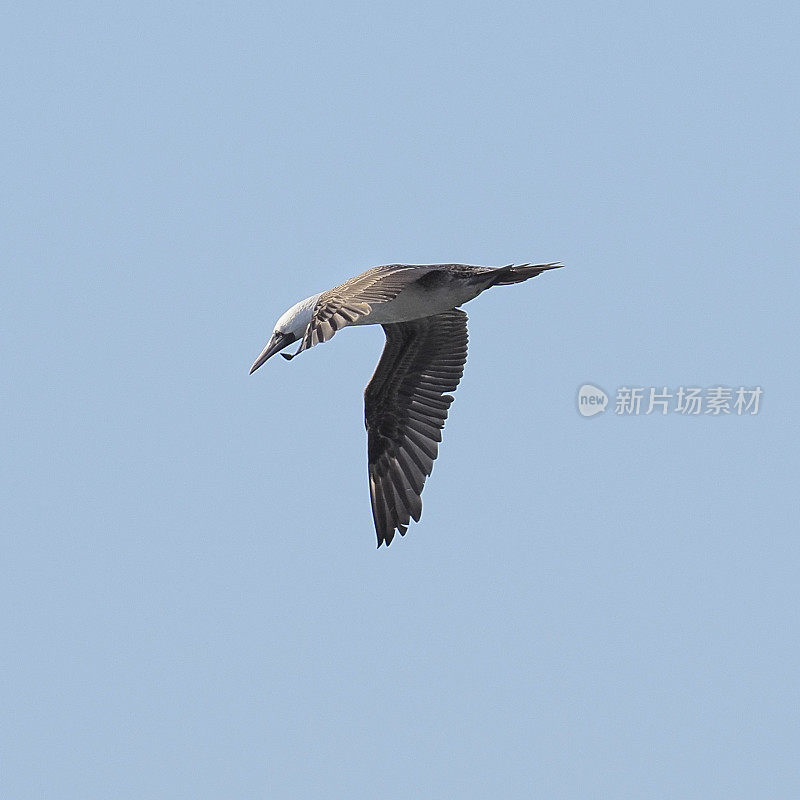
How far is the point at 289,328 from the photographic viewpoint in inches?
693

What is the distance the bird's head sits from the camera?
1744 centimetres

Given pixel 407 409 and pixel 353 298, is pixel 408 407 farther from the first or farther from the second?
pixel 353 298

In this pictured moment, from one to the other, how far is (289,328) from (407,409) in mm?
3364

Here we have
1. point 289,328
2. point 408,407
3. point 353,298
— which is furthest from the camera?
point 408,407

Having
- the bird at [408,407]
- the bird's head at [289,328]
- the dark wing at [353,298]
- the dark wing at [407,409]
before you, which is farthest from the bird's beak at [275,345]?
the dark wing at [407,409]

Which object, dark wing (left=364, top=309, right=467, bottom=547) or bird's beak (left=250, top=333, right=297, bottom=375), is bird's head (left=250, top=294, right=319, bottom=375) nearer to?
bird's beak (left=250, top=333, right=297, bottom=375)

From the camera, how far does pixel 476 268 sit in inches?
709

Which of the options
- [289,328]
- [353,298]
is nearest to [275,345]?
[289,328]

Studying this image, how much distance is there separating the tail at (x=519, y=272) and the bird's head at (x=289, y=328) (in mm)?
2077

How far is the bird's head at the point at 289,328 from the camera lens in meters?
17.4

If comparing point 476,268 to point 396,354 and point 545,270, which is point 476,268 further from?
point 396,354

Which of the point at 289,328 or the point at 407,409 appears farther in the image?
the point at 407,409

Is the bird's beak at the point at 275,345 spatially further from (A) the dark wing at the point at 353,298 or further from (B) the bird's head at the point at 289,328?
(A) the dark wing at the point at 353,298

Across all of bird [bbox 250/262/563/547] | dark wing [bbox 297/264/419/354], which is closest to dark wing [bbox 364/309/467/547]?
bird [bbox 250/262/563/547]
